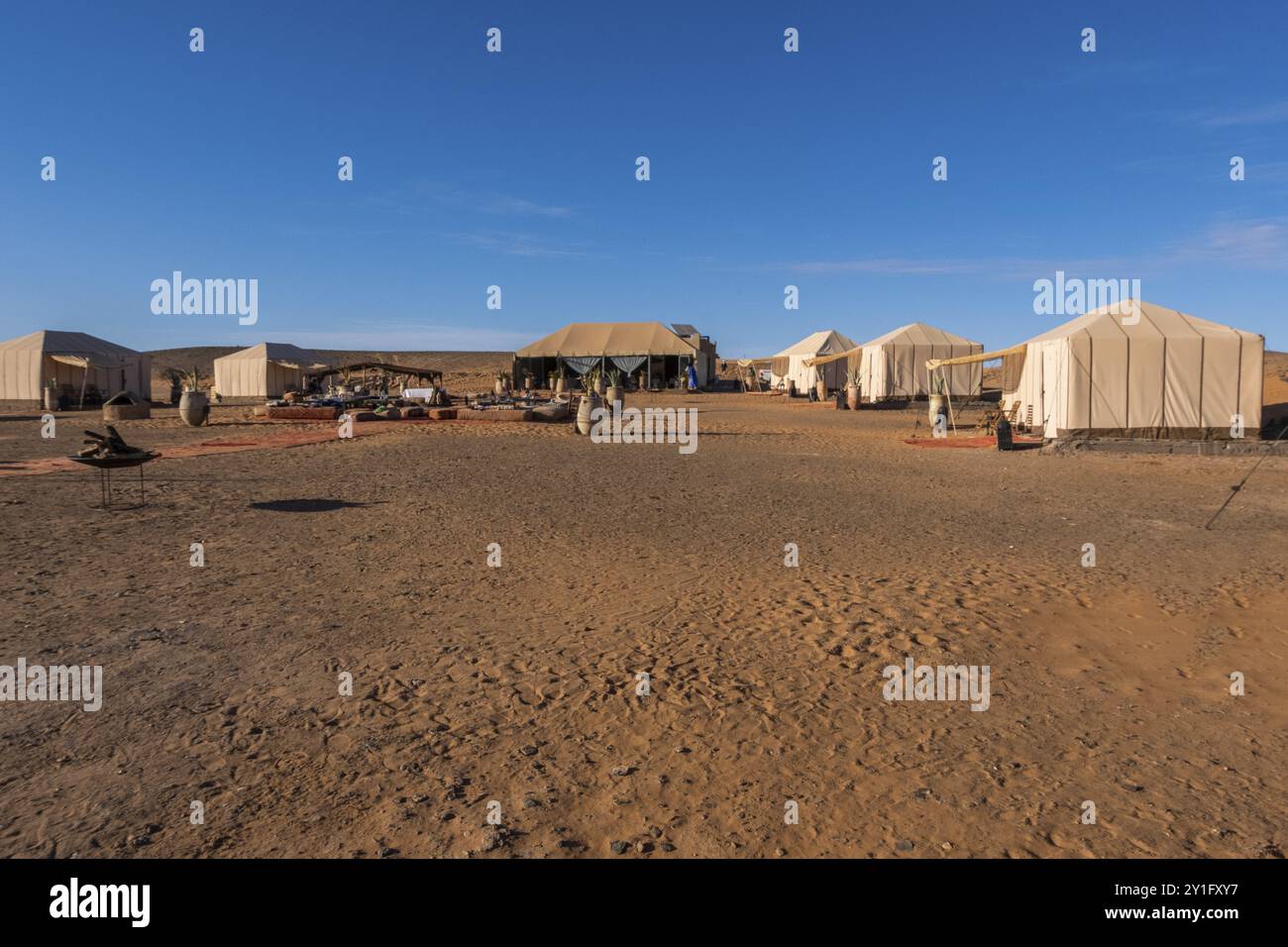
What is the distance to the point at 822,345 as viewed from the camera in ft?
132

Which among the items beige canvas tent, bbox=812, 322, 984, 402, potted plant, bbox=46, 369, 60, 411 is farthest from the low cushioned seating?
beige canvas tent, bbox=812, 322, 984, 402

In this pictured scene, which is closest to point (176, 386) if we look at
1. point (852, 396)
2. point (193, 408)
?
point (193, 408)

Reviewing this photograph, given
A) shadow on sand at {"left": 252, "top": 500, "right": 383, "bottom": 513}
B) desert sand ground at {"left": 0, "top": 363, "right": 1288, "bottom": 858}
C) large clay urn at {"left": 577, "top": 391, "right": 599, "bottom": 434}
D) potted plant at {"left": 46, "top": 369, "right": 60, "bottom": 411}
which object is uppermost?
potted plant at {"left": 46, "top": 369, "right": 60, "bottom": 411}

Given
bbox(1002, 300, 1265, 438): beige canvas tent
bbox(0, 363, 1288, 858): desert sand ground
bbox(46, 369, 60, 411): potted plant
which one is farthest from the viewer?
bbox(46, 369, 60, 411): potted plant

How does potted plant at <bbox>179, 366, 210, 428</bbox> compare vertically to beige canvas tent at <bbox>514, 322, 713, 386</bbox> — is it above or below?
below

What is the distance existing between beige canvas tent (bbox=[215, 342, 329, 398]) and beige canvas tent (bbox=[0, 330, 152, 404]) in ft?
17.2

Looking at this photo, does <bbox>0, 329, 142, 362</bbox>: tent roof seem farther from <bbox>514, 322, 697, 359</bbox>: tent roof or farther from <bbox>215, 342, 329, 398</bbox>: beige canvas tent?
<bbox>514, 322, 697, 359</bbox>: tent roof

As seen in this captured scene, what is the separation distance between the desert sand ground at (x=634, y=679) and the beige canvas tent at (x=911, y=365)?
22166mm

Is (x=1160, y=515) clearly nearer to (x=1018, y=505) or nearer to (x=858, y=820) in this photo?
(x=1018, y=505)

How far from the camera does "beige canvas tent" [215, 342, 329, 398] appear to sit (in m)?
38.2

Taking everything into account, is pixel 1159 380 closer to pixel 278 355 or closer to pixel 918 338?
pixel 918 338
